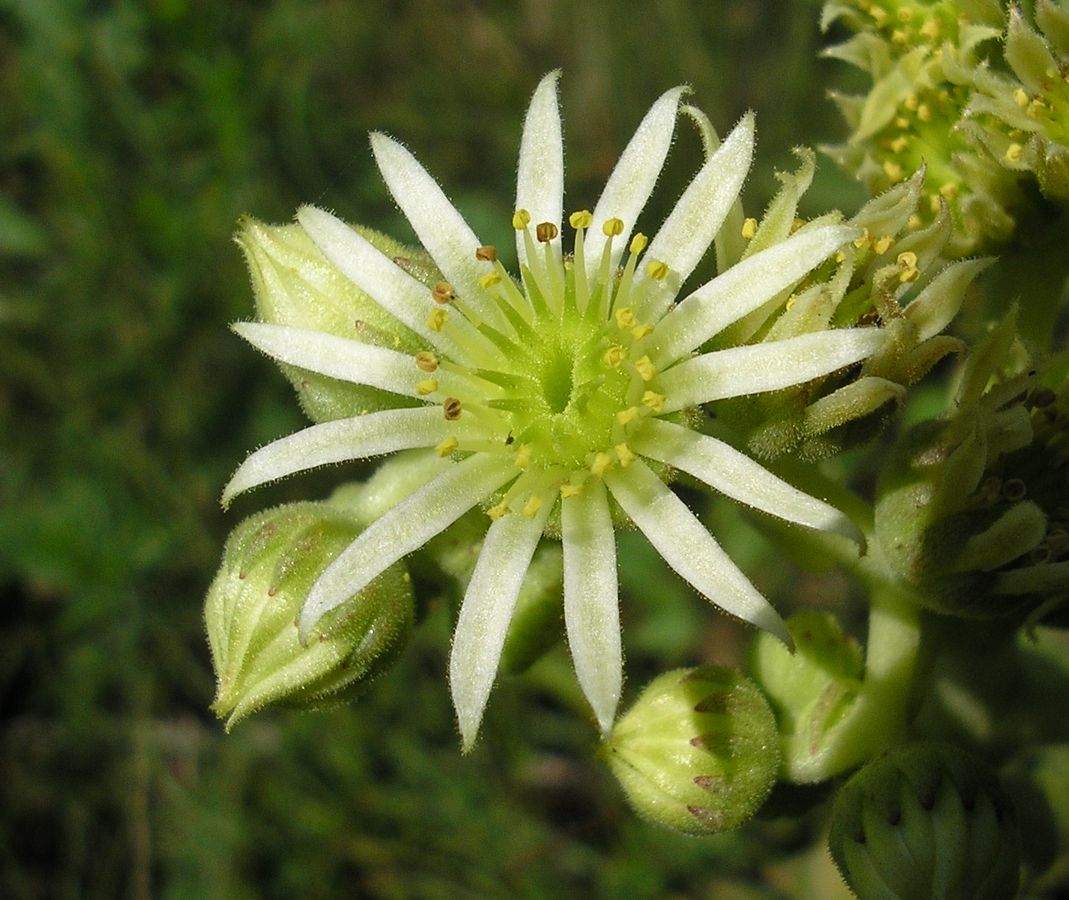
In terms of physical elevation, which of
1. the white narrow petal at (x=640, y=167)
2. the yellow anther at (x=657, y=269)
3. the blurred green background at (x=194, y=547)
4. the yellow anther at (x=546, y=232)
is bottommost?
the blurred green background at (x=194, y=547)

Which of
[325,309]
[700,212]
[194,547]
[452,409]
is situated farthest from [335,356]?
[194,547]

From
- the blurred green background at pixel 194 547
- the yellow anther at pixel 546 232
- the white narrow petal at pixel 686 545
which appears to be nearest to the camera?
the white narrow petal at pixel 686 545

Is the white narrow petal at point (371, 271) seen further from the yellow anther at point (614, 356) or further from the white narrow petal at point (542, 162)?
the yellow anther at point (614, 356)

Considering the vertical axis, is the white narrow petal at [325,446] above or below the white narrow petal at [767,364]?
below

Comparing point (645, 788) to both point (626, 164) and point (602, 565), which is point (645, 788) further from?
point (626, 164)

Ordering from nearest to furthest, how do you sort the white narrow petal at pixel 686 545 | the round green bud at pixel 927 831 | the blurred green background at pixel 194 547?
1. the white narrow petal at pixel 686 545
2. the round green bud at pixel 927 831
3. the blurred green background at pixel 194 547

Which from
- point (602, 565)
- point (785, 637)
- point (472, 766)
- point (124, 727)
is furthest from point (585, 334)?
point (124, 727)

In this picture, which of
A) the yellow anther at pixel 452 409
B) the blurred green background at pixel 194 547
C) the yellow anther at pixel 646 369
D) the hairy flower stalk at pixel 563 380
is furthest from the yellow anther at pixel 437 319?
the blurred green background at pixel 194 547
